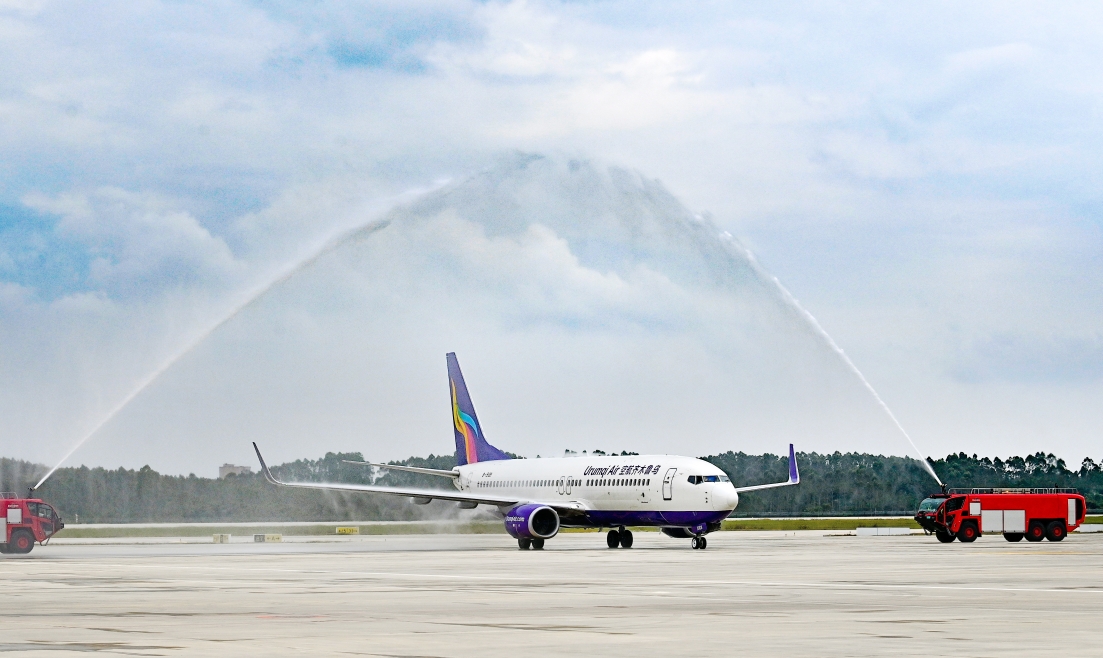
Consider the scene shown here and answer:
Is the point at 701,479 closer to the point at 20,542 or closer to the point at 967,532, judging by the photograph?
the point at 967,532

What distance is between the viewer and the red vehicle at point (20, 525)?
6278cm

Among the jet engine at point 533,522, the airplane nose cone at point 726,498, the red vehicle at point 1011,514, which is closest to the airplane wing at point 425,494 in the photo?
the jet engine at point 533,522

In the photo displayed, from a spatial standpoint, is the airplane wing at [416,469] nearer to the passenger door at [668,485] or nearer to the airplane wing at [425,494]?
the airplane wing at [425,494]

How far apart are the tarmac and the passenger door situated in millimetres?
15851

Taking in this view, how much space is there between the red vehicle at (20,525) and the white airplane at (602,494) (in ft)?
33.6

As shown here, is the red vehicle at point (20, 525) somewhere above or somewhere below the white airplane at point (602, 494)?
below

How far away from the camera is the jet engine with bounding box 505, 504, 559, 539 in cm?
6562

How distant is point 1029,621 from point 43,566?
35303 millimetres

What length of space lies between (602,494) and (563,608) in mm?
41880

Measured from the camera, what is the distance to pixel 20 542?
63.2 meters

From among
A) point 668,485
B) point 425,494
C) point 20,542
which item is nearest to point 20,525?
point 20,542

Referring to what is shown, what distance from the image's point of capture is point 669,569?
42.1 m

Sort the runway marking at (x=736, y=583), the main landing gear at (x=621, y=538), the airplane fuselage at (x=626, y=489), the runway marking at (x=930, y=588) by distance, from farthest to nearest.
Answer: the main landing gear at (x=621, y=538) → the airplane fuselage at (x=626, y=489) → the runway marking at (x=736, y=583) → the runway marking at (x=930, y=588)

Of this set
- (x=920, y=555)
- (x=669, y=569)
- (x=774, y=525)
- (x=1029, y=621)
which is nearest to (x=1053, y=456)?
(x=774, y=525)
